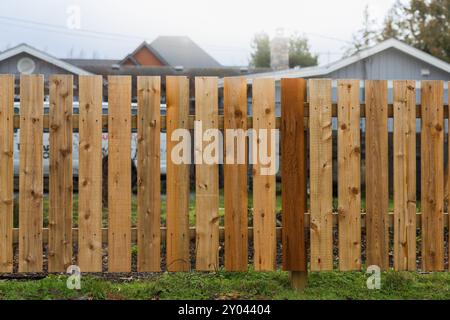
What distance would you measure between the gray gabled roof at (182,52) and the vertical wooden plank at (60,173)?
36.2m

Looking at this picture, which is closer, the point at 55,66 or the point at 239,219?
the point at 239,219

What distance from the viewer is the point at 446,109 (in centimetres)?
455

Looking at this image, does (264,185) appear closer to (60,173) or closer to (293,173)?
(293,173)

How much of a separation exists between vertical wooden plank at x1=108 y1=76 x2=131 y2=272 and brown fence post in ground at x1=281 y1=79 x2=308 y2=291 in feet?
3.93

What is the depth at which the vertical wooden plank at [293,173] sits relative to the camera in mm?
4266

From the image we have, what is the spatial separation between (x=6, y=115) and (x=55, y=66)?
14209 mm

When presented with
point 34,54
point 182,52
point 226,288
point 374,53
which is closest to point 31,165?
point 226,288

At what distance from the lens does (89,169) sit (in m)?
4.20

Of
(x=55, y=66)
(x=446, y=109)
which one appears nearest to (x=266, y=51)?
(x=55, y=66)

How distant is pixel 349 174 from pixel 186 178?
4.23 feet

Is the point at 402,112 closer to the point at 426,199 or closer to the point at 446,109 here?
the point at 446,109

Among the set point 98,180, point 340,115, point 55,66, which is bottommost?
point 98,180

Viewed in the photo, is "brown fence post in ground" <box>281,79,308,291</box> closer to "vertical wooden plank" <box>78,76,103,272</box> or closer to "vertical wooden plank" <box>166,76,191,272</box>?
"vertical wooden plank" <box>166,76,191,272</box>

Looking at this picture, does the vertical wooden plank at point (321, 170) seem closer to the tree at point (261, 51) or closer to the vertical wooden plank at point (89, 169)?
the vertical wooden plank at point (89, 169)
